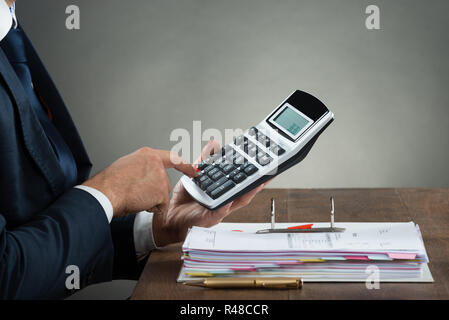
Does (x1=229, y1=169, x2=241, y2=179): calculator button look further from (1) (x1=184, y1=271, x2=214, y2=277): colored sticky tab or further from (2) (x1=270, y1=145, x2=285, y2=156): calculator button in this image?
(1) (x1=184, y1=271, x2=214, y2=277): colored sticky tab

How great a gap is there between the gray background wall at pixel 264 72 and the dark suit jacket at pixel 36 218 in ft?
5.81

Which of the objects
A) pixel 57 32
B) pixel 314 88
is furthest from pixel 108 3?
pixel 314 88

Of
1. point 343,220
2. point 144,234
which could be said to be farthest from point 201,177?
point 343,220

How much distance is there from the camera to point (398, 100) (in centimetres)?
237

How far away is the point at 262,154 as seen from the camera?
788 millimetres

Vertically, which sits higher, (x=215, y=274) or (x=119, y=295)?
(x=215, y=274)

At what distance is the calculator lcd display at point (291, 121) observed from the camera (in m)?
0.79

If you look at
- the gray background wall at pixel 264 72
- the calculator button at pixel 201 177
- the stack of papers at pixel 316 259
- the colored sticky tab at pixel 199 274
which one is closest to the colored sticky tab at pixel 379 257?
the stack of papers at pixel 316 259

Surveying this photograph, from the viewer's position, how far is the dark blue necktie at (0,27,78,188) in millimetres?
767

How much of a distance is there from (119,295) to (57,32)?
121 cm

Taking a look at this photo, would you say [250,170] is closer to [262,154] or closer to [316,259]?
[262,154]

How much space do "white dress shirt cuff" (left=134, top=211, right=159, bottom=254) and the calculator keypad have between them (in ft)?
0.32

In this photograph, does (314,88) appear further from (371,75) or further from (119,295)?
(119,295)
